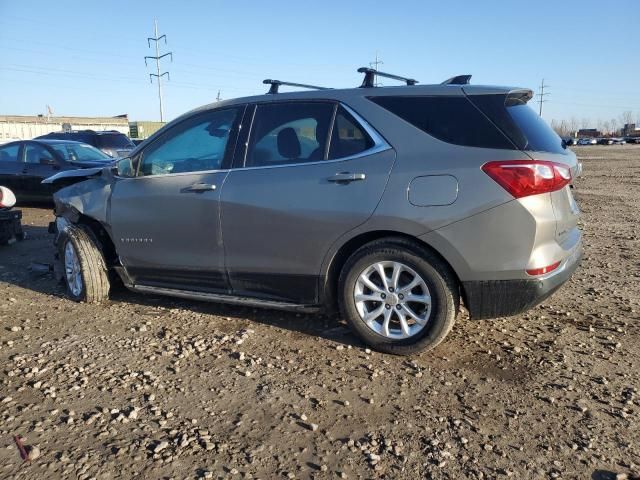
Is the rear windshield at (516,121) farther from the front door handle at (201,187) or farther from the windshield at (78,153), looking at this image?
the windshield at (78,153)

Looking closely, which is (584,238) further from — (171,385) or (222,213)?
(171,385)

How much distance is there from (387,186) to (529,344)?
162 cm

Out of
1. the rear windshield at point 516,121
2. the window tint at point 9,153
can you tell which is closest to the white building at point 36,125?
the window tint at point 9,153

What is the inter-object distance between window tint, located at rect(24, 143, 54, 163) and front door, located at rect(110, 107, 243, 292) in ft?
22.5

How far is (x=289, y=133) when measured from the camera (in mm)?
3912

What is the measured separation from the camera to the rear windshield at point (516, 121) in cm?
→ 325

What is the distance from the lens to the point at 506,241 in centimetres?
319

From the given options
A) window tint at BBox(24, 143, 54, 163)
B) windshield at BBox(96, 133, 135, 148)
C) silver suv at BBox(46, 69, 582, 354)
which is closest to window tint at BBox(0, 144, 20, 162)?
window tint at BBox(24, 143, 54, 163)

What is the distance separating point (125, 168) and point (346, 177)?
2.22 m

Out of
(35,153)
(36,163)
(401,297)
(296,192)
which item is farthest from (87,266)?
(35,153)

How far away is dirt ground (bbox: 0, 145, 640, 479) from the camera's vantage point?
2441 mm

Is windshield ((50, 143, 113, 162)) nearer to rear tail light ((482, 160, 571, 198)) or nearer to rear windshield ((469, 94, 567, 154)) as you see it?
rear windshield ((469, 94, 567, 154))

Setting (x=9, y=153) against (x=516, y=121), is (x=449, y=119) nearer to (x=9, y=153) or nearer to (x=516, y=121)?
(x=516, y=121)

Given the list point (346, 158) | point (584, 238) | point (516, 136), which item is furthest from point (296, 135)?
point (584, 238)
